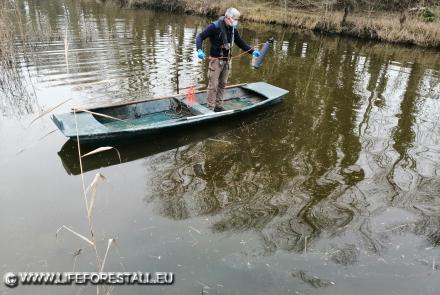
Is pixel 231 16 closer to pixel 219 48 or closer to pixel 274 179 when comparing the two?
pixel 219 48

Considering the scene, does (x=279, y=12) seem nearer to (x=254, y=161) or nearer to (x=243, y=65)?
(x=243, y=65)

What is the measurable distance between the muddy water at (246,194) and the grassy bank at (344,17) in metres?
8.33

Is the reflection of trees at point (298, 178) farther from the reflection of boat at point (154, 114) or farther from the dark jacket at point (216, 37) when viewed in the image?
the dark jacket at point (216, 37)

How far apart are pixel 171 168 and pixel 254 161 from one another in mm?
1433

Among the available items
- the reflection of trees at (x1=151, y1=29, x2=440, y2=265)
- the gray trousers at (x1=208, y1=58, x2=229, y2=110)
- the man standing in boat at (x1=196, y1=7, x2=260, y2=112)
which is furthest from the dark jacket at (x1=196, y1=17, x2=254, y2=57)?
the reflection of trees at (x1=151, y1=29, x2=440, y2=265)

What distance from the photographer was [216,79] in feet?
23.5

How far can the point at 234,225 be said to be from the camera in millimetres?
4621

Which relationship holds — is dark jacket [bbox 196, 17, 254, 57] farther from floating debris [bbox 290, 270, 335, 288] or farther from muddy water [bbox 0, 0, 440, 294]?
floating debris [bbox 290, 270, 335, 288]

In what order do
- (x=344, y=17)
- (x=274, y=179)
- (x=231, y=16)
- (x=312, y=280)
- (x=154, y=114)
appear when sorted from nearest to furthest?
(x=312, y=280) → (x=274, y=179) → (x=231, y=16) → (x=154, y=114) → (x=344, y=17)

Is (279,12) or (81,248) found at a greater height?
(279,12)

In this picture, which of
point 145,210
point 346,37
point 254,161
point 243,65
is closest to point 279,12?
point 346,37

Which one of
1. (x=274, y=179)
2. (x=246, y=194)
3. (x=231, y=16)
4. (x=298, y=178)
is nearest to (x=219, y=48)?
(x=231, y=16)

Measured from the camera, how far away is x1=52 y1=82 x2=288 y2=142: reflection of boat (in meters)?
5.72

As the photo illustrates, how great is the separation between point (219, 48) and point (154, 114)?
6.14ft
